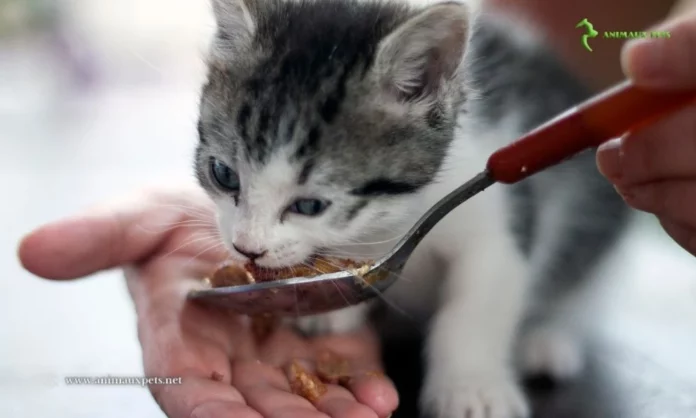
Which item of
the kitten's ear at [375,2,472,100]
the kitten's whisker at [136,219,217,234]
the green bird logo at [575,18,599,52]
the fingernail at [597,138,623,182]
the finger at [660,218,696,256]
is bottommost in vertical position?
the kitten's whisker at [136,219,217,234]

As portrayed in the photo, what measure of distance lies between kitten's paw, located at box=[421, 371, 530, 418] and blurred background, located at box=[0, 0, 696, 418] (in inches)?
8.0

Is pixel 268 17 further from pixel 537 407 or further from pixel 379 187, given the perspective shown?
pixel 537 407

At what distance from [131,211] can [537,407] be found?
0.53 meters

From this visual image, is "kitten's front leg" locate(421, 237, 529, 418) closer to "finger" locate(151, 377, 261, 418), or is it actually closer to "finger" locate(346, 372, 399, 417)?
"finger" locate(346, 372, 399, 417)

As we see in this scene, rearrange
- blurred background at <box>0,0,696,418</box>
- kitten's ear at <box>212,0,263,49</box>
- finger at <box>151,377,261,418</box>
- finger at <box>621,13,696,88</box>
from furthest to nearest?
1. blurred background at <box>0,0,696,418</box>
2. kitten's ear at <box>212,0,263,49</box>
3. finger at <box>151,377,261,418</box>
4. finger at <box>621,13,696,88</box>

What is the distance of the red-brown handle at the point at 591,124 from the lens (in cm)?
54

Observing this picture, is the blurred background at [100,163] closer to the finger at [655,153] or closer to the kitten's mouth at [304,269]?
the kitten's mouth at [304,269]

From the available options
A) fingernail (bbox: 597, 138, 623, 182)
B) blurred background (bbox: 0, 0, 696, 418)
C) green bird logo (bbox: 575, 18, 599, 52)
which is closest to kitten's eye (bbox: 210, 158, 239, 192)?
blurred background (bbox: 0, 0, 696, 418)

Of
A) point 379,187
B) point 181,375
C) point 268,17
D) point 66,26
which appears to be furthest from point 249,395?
point 66,26

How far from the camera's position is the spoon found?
0.54 m

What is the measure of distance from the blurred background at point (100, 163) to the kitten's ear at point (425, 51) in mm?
264

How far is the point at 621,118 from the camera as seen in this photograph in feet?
1.78

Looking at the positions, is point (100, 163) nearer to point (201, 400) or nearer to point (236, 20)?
point (236, 20)

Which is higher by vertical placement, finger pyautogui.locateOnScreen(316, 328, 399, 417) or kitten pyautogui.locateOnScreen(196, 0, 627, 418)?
kitten pyautogui.locateOnScreen(196, 0, 627, 418)
